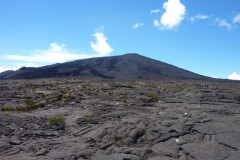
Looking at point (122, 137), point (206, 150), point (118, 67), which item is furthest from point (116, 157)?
point (118, 67)

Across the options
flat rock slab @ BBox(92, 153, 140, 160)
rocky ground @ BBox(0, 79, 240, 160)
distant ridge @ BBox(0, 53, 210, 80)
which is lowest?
flat rock slab @ BBox(92, 153, 140, 160)

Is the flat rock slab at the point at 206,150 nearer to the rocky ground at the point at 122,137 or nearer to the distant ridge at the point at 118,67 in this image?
the rocky ground at the point at 122,137

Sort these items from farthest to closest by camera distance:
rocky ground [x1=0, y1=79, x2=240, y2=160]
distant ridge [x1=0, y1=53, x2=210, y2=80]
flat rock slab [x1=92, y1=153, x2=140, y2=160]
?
1. distant ridge [x1=0, y1=53, x2=210, y2=80]
2. rocky ground [x1=0, y1=79, x2=240, y2=160]
3. flat rock slab [x1=92, y1=153, x2=140, y2=160]

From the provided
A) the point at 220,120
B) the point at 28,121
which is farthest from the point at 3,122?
the point at 220,120

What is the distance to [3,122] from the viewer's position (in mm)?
9008

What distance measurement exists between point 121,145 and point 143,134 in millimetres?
1385

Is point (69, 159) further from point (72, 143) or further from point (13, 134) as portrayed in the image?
point (13, 134)

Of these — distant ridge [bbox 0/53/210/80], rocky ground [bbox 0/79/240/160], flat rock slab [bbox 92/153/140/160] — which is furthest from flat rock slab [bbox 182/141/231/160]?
distant ridge [bbox 0/53/210/80]

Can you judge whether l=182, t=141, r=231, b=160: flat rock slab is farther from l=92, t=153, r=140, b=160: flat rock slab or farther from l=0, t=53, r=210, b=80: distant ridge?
l=0, t=53, r=210, b=80: distant ridge

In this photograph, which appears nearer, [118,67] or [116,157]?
[116,157]

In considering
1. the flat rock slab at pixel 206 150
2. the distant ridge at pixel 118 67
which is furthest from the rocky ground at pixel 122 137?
the distant ridge at pixel 118 67

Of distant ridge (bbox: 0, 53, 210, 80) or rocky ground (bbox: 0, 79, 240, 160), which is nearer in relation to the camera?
rocky ground (bbox: 0, 79, 240, 160)

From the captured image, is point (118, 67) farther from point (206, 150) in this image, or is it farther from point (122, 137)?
point (206, 150)

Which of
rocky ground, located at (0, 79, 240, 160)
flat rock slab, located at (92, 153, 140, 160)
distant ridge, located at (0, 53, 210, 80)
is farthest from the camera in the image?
distant ridge, located at (0, 53, 210, 80)
